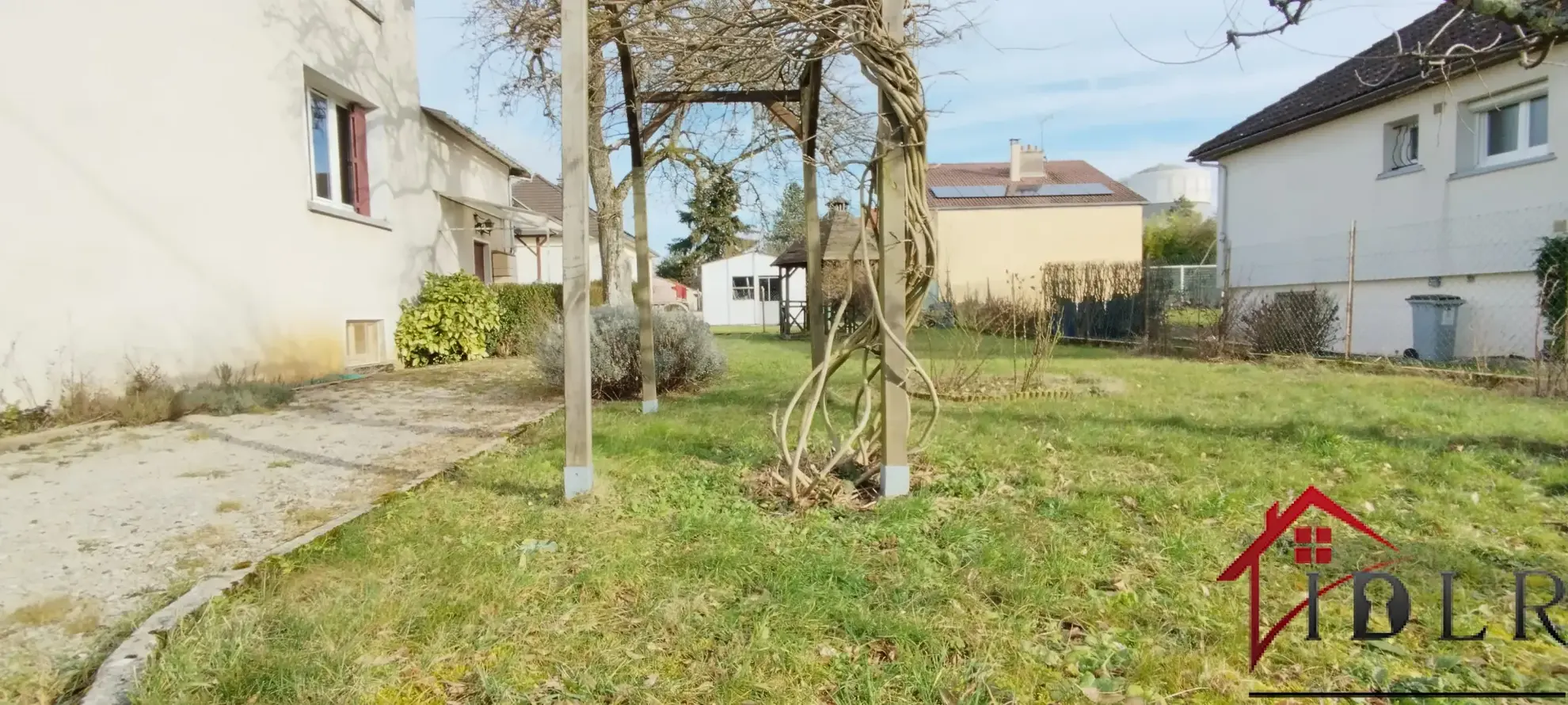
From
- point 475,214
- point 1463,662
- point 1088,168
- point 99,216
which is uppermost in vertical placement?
point 1088,168

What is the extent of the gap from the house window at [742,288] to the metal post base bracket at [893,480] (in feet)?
113

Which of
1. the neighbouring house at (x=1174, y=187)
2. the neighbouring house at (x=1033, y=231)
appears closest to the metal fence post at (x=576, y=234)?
the neighbouring house at (x=1033, y=231)

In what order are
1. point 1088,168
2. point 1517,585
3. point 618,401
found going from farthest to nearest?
1. point 1088,168
2. point 618,401
3. point 1517,585

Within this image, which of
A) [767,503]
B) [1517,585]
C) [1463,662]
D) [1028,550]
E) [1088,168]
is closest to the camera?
[1463,662]

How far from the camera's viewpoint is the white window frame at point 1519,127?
10.3 metres

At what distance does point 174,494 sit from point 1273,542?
5.38 meters

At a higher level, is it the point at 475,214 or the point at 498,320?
the point at 475,214

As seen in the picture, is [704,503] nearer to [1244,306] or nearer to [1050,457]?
[1050,457]

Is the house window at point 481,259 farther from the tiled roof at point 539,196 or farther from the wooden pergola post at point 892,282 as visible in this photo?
the wooden pergola post at point 892,282

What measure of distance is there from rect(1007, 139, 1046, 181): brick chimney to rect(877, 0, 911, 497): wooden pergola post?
92.0 feet

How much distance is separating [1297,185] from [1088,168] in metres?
17.1

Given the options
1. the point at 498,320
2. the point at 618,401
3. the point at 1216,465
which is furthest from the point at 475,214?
the point at 1216,465

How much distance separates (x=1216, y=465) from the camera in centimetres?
432

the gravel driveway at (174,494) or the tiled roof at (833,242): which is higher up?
the tiled roof at (833,242)
